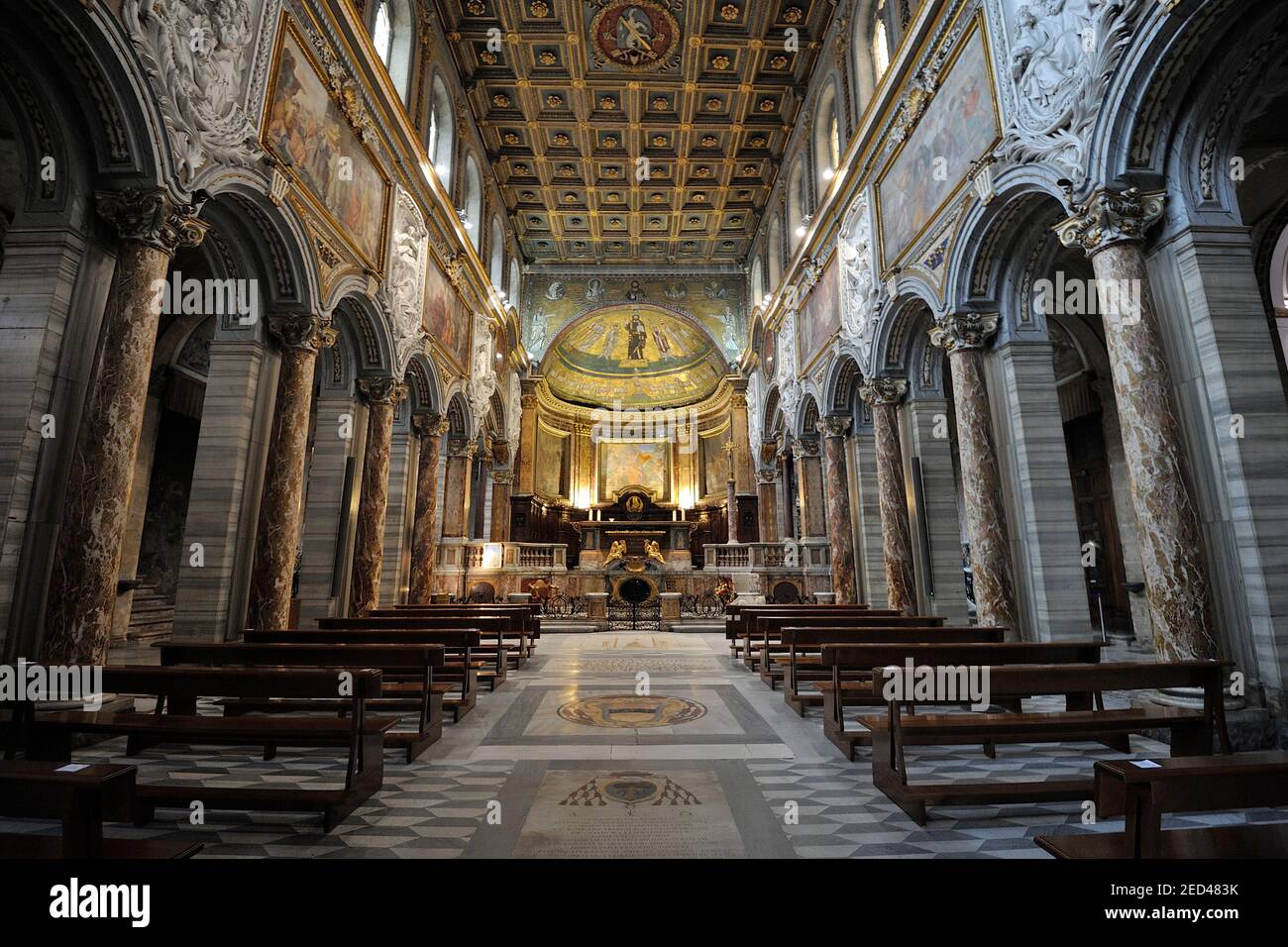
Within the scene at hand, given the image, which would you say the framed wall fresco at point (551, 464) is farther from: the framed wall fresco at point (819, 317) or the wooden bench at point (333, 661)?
the wooden bench at point (333, 661)

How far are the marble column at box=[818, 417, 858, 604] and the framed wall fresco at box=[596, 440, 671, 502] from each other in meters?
16.7

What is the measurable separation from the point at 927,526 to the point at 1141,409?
17.9ft

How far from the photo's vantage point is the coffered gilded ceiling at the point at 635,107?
15.3m

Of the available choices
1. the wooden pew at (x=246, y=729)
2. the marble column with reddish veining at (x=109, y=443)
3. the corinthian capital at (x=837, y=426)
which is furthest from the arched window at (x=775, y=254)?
the wooden pew at (x=246, y=729)

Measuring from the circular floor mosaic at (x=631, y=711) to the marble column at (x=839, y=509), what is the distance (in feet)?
26.4

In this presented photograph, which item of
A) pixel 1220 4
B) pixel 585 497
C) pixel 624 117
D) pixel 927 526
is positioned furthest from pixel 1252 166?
pixel 585 497

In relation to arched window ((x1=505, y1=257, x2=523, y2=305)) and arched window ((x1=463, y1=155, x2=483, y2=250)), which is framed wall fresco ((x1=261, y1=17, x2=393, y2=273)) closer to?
arched window ((x1=463, y1=155, x2=483, y2=250))

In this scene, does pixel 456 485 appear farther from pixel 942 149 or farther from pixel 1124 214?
pixel 1124 214

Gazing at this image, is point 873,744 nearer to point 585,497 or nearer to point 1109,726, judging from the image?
point 1109,726

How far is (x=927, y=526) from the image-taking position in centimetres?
1102

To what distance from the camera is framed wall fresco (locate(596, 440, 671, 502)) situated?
31.4m

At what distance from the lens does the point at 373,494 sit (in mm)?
11633

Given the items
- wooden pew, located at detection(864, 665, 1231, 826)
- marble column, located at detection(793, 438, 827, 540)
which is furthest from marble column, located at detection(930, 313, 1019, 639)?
marble column, located at detection(793, 438, 827, 540)

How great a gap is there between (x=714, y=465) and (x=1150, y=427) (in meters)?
24.2
